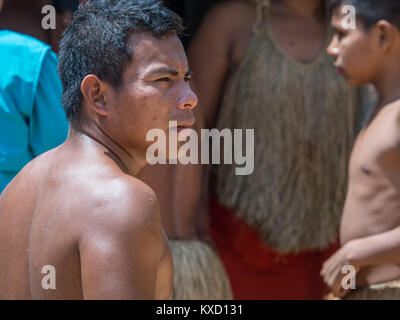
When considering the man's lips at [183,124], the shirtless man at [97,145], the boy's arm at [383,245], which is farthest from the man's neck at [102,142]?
the boy's arm at [383,245]

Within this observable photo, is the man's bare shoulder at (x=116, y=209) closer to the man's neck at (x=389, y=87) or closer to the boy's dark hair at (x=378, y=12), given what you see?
the man's neck at (x=389, y=87)

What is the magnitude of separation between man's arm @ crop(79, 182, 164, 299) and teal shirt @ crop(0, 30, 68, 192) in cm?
79

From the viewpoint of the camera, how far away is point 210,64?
327 centimetres

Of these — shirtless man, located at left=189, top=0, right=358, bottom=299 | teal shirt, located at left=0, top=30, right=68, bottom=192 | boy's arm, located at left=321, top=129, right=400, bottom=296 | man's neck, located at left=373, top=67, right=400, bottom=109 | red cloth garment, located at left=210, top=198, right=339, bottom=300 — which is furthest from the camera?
red cloth garment, located at left=210, top=198, right=339, bottom=300

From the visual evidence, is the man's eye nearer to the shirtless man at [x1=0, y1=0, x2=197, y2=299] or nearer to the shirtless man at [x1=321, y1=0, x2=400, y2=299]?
the shirtless man at [x1=321, y1=0, x2=400, y2=299]

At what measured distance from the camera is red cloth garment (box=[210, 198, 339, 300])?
338 centimetres

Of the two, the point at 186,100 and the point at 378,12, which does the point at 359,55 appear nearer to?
the point at 378,12

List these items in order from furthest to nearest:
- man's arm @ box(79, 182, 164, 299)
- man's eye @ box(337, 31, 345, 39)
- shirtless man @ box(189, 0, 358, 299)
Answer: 1. shirtless man @ box(189, 0, 358, 299)
2. man's eye @ box(337, 31, 345, 39)
3. man's arm @ box(79, 182, 164, 299)

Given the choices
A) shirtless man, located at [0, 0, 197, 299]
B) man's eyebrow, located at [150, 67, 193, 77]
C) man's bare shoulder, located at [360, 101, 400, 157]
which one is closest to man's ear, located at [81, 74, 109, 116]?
shirtless man, located at [0, 0, 197, 299]

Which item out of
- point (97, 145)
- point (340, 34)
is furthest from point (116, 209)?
point (340, 34)

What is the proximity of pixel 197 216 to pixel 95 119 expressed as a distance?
1.56m

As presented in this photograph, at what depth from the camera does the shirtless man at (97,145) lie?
153 centimetres

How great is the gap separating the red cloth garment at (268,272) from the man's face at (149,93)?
5.53 feet

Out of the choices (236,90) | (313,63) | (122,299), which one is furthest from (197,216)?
(122,299)
